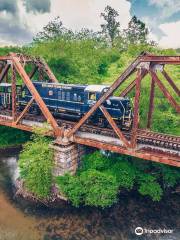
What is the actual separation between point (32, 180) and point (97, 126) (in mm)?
7425

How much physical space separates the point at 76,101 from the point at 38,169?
25.1ft

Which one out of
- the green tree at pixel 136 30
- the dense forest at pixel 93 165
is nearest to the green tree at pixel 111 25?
the green tree at pixel 136 30

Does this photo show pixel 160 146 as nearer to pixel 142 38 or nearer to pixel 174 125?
pixel 174 125

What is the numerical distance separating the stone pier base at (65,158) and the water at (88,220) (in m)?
2.81

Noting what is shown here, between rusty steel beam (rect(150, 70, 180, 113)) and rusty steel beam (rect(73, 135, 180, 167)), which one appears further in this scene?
rusty steel beam (rect(150, 70, 180, 113))

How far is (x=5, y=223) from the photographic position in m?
18.8

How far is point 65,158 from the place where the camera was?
21172 millimetres

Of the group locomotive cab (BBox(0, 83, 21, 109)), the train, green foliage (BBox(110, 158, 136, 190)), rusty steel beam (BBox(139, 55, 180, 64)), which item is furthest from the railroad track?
locomotive cab (BBox(0, 83, 21, 109))

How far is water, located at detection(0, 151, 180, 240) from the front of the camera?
17781mm

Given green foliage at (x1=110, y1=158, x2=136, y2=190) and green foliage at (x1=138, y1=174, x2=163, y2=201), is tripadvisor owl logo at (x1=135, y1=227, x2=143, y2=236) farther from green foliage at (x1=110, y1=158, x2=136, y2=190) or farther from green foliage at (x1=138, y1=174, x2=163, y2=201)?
green foliage at (x1=110, y1=158, x2=136, y2=190)

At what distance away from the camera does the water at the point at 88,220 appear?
17781 mm

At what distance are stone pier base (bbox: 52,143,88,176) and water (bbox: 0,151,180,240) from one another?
281cm

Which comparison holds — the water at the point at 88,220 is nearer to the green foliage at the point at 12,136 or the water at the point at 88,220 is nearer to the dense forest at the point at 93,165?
the dense forest at the point at 93,165

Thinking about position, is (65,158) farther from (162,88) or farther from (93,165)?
(162,88)
